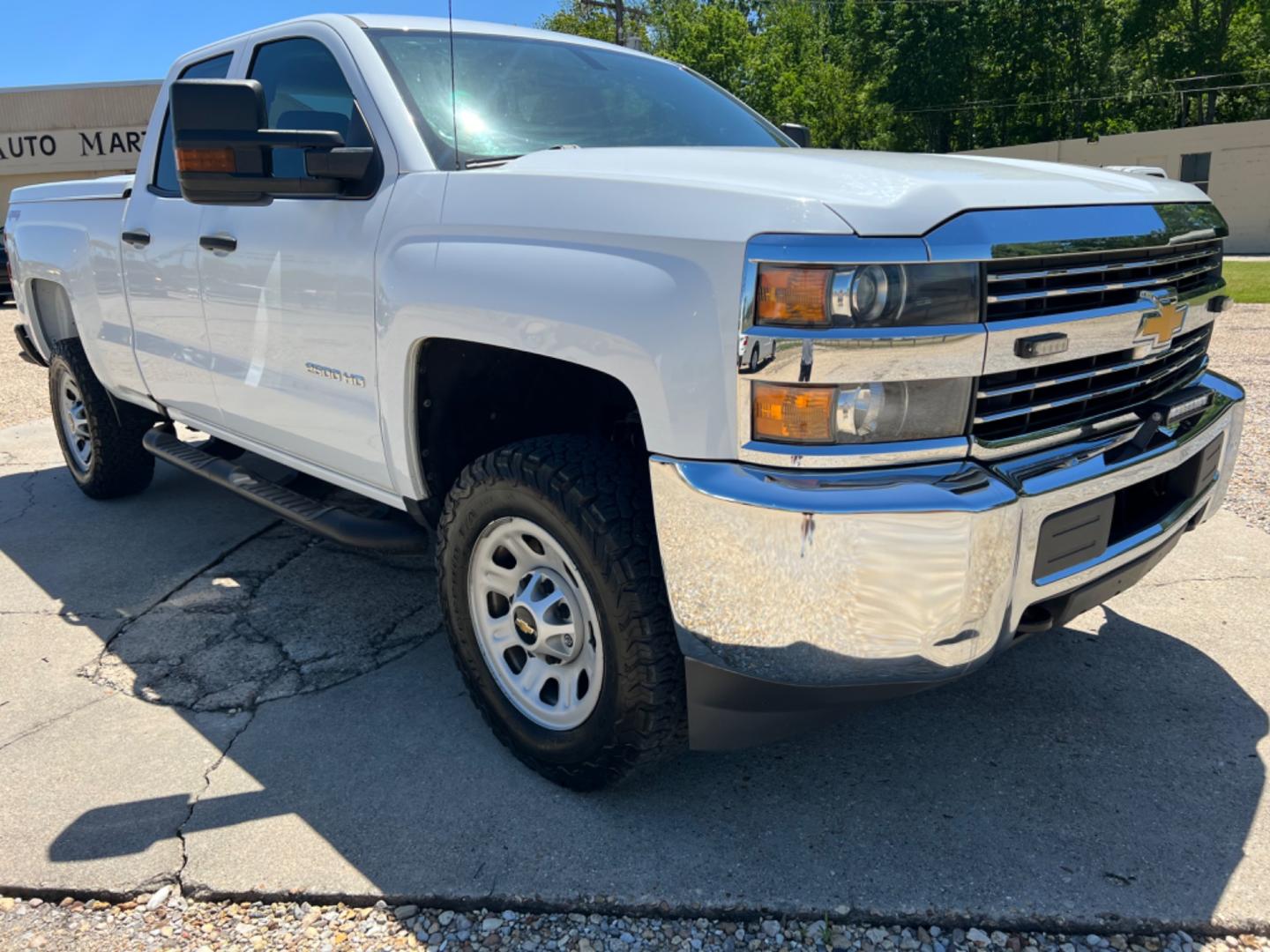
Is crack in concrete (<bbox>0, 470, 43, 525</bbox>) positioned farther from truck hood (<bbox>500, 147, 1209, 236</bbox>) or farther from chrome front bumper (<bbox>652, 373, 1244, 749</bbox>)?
chrome front bumper (<bbox>652, 373, 1244, 749</bbox>)

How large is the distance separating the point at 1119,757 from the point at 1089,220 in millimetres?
1495

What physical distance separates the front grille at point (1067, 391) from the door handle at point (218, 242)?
258cm

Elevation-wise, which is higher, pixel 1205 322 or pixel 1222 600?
pixel 1205 322

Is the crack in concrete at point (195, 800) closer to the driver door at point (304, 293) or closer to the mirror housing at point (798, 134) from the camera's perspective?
the driver door at point (304, 293)

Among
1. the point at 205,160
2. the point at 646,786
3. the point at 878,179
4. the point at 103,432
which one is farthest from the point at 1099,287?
the point at 103,432

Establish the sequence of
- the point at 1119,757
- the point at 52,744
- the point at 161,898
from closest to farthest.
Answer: the point at 161,898
the point at 1119,757
the point at 52,744

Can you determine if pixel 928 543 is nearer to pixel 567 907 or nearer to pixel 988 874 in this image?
pixel 988 874

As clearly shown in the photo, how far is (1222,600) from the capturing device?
3748 millimetres

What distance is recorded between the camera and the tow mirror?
265 centimetres

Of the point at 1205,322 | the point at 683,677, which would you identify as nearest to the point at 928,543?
the point at 683,677

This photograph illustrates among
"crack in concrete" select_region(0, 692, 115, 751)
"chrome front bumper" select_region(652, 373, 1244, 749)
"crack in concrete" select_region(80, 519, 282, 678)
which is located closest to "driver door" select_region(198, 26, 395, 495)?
"crack in concrete" select_region(80, 519, 282, 678)

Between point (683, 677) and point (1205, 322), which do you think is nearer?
point (683, 677)

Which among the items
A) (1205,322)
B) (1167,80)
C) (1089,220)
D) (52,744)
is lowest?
(52,744)

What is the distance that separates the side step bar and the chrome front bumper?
1357 mm
